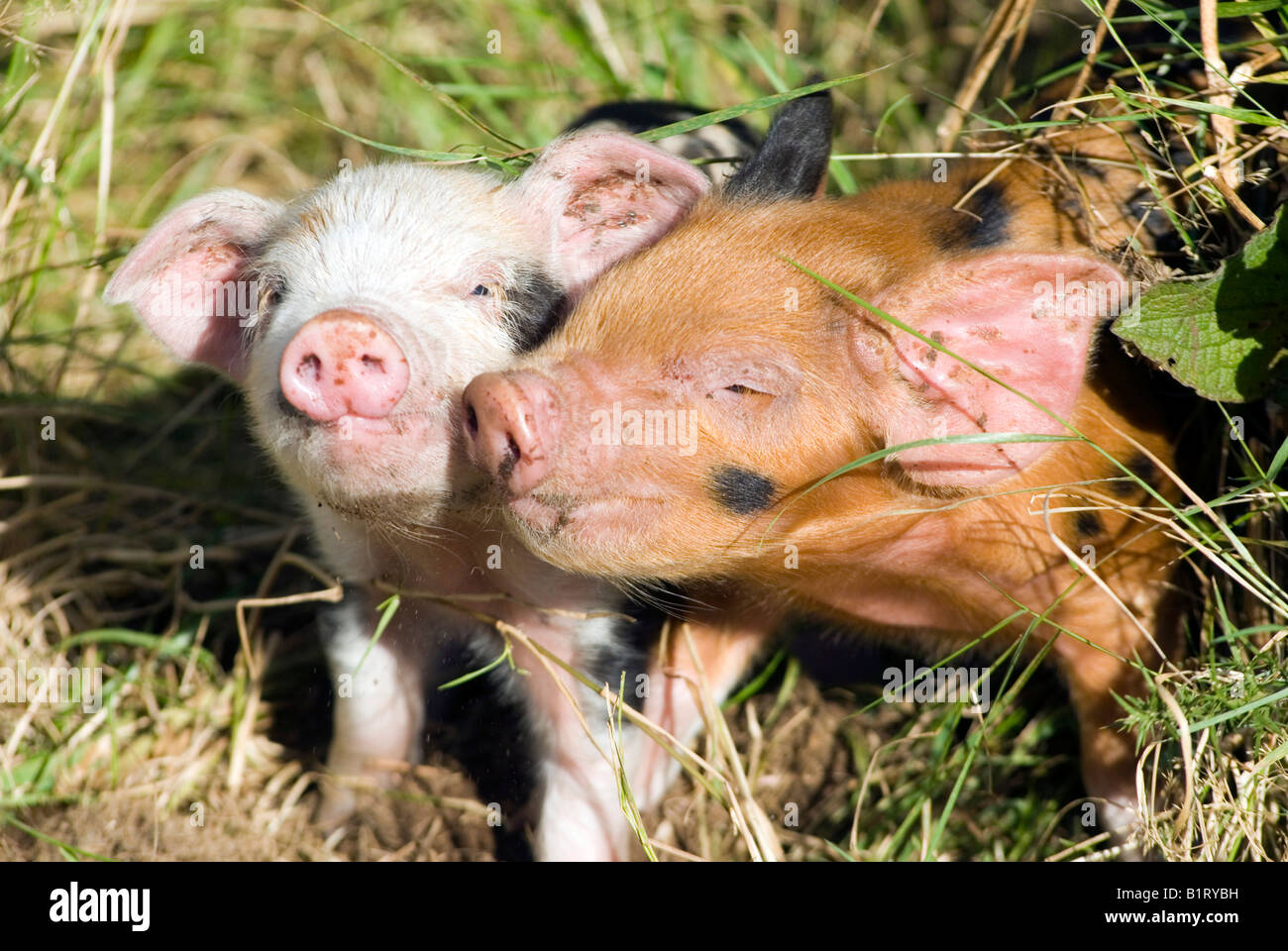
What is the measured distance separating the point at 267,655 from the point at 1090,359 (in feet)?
8.46

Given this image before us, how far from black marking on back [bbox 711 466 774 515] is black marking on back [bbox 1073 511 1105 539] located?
86 centimetres

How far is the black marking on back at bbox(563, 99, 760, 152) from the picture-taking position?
4.02 metres

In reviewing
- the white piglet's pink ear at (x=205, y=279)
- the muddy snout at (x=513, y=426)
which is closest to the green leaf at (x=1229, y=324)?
the muddy snout at (x=513, y=426)

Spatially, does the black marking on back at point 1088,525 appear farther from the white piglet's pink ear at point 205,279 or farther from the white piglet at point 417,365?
the white piglet's pink ear at point 205,279

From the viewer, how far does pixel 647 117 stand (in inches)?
161

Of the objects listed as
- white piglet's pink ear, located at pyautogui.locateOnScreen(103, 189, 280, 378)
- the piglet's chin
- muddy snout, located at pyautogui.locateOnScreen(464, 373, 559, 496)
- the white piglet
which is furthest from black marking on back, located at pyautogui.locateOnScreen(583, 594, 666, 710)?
white piglet's pink ear, located at pyautogui.locateOnScreen(103, 189, 280, 378)

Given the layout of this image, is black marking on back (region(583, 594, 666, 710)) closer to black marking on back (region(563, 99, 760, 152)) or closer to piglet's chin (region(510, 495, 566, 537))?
piglet's chin (region(510, 495, 566, 537))

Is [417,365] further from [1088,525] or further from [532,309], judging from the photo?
[1088,525]

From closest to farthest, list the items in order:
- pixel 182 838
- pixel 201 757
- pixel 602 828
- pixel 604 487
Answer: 1. pixel 604 487
2. pixel 602 828
3. pixel 182 838
4. pixel 201 757

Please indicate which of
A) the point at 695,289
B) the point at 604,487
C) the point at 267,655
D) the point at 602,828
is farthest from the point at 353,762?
the point at 695,289

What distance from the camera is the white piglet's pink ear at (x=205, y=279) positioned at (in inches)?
133

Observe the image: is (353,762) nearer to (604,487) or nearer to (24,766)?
(24,766)

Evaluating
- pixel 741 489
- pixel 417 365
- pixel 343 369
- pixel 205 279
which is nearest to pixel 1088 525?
pixel 741 489

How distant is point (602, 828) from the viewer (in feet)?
10.9
